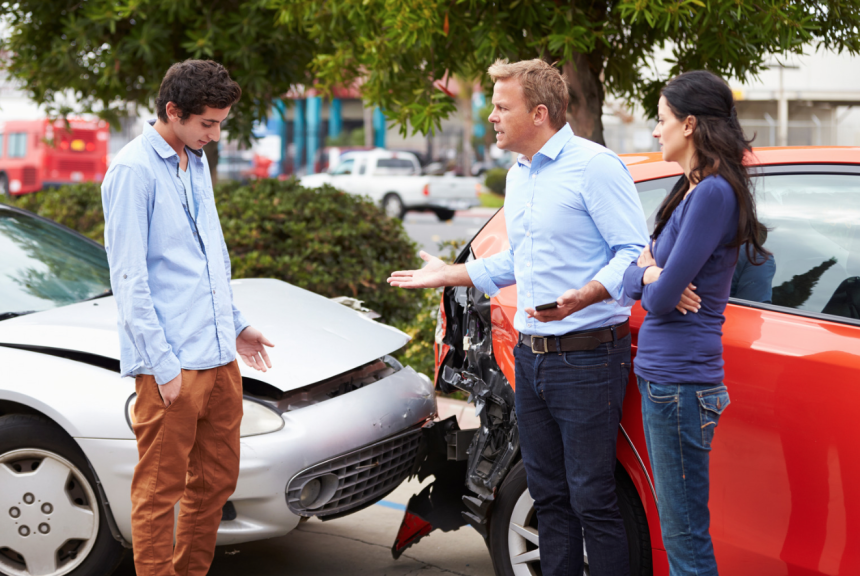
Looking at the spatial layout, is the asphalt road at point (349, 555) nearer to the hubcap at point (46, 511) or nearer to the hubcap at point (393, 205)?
the hubcap at point (46, 511)

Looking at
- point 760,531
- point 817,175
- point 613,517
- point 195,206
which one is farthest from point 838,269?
point 195,206

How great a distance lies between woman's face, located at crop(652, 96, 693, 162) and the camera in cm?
227

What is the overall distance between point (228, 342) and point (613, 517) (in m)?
1.34

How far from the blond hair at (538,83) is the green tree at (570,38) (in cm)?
148

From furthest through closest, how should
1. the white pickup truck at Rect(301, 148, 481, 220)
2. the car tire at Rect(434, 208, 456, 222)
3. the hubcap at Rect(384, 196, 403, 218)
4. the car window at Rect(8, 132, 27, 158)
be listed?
the car window at Rect(8, 132, 27, 158)
the hubcap at Rect(384, 196, 403, 218)
the car tire at Rect(434, 208, 456, 222)
the white pickup truck at Rect(301, 148, 481, 220)

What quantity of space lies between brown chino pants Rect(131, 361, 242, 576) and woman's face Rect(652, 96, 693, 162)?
5.11ft

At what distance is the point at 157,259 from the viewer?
2.59m

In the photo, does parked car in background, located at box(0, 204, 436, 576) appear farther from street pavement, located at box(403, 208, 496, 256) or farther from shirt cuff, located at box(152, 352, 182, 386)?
street pavement, located at box(403, 208, 496, 256)

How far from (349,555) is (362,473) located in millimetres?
626

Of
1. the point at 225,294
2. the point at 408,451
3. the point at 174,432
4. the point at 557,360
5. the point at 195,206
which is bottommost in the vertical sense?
the point at 408,451

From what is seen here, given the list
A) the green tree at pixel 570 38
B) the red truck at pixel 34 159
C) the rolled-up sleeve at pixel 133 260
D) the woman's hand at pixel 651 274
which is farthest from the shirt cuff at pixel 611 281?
the red truck at pixel 34 159

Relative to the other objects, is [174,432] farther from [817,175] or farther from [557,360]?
[817,175]

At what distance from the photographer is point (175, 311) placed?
2611mm

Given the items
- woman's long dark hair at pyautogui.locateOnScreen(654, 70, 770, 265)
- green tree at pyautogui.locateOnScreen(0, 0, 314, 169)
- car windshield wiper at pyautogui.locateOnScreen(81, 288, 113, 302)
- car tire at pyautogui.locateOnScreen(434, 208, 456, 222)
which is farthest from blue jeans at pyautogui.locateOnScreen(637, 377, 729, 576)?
car tire at pyautogui.locateOnScreen(434, 208, 456, 222)
